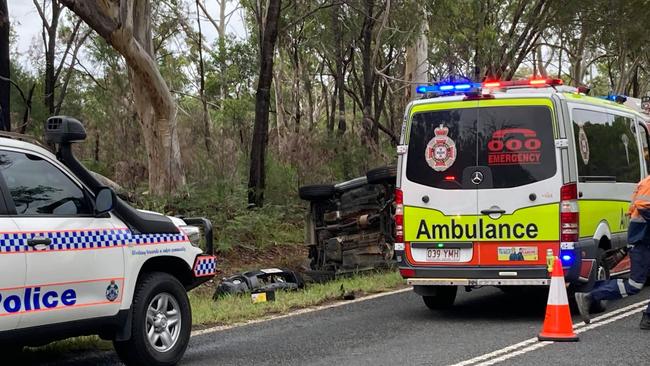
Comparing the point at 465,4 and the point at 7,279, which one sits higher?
the point at 465,4

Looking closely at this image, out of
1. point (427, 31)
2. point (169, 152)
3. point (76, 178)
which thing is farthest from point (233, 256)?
point (427, 31)

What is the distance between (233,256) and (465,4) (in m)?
12.4

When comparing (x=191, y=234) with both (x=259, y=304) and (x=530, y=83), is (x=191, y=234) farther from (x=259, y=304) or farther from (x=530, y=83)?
(x=530, y=83)

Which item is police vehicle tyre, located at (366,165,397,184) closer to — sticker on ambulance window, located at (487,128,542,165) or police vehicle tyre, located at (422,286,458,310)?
police vehicle tyre, located at (422,286,458,310)

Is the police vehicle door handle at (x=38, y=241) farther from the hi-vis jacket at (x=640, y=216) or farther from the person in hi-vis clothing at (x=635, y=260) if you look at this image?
the hi-vis jacket at (x=640, y=216)

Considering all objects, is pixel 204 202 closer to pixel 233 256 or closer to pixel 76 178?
pixel 233 256

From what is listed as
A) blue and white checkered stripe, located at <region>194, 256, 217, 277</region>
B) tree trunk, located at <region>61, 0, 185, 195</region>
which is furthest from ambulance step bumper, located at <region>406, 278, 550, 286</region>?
tree trunk, located at <region>61, 0, 185, 195</region>

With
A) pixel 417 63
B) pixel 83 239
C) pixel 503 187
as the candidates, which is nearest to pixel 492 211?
pixel 503 187

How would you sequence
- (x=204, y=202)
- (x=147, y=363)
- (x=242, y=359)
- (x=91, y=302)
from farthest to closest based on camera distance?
(x=204, y=202) → (x=242, y=359) → (x=147, y=363) → (x=91, y=302)

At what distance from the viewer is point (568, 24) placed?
26.6m

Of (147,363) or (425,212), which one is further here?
(425,212)

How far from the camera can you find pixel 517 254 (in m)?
8.65

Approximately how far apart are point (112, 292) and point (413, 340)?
3000 mm

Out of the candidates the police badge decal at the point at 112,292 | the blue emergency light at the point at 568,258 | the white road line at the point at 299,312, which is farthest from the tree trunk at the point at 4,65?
the blue emergency light at the point at 568,258
